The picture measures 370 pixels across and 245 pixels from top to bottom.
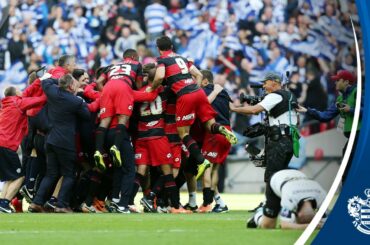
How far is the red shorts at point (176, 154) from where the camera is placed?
12945mm

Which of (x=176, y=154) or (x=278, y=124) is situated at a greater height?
(x=278, y=124)

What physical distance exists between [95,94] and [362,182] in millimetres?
6907

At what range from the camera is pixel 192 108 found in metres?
12.6

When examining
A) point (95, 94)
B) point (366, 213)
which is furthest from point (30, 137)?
point (366, 213)

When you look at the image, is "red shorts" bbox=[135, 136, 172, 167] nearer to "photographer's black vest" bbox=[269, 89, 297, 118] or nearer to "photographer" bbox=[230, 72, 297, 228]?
"photographer" bbox=[230, 72, 297, 228]

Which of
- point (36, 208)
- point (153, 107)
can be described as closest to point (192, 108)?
point (153, 107)

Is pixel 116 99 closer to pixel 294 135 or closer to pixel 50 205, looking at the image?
pixel 50 205

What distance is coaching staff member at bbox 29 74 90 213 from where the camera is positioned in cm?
1211

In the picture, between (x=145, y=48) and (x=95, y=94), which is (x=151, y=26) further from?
(x=95, y=94)

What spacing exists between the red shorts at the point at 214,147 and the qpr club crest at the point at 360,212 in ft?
22.4

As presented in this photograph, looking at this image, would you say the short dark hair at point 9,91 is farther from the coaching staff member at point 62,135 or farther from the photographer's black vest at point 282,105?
the photographer's black vest at point 282,105

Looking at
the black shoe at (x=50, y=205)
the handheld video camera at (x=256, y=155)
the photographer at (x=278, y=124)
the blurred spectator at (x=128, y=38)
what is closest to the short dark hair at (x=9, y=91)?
the black shoe at (x=50, y=205)

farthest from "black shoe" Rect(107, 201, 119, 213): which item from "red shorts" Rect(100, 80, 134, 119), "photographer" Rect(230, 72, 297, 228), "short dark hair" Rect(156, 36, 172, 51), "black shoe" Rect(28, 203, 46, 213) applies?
"photographer" Rect(230, 72, 297, 228)

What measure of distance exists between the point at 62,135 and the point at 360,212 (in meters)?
6.11
